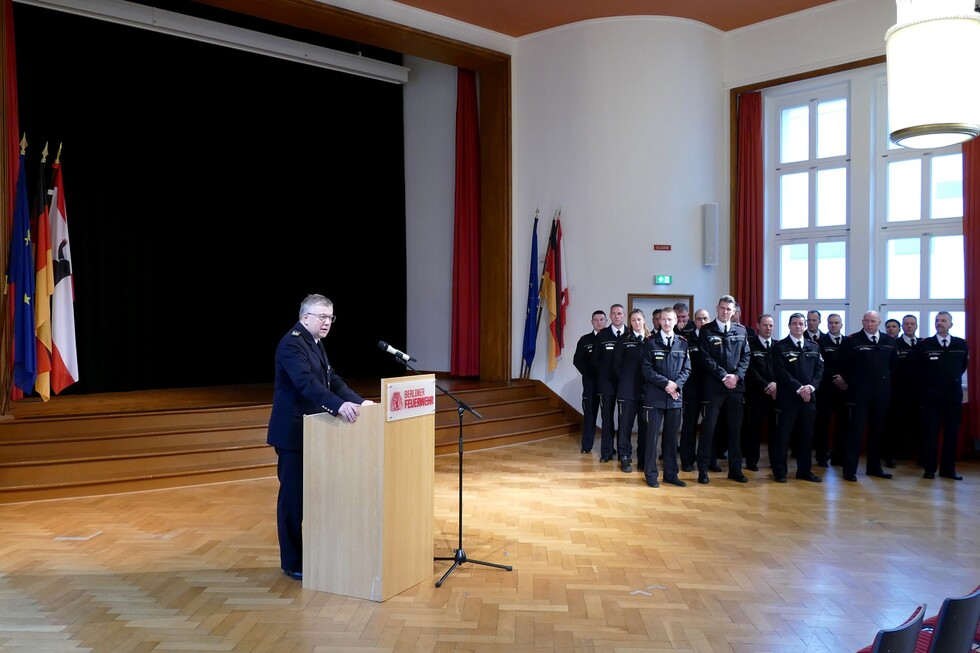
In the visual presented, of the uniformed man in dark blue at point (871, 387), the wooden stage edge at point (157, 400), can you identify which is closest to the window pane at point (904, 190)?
the uniformed man in dark blue at point (871, 387)

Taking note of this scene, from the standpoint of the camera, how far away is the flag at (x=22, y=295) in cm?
640

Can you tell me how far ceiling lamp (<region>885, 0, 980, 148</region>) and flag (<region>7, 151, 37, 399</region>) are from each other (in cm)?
689

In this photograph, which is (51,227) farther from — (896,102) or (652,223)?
(896,102)

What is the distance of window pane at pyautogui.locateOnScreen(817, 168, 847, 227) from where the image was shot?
9.10 meters

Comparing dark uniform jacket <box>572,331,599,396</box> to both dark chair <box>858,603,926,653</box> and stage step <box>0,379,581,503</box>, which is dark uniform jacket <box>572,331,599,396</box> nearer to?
stage step <box>0,379,581,503</box>

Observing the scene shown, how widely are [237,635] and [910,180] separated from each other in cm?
848

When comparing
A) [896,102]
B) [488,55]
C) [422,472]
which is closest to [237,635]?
[422,472]

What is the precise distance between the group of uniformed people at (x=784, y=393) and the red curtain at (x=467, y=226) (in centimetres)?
331

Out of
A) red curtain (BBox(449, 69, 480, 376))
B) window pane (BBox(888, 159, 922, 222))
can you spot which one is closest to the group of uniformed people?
window pane (BBox(888, 159, 922, 222))

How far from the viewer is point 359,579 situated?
12.2 feet

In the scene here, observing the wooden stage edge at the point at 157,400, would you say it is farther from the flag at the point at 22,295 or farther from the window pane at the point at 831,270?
the window pane at the point at 831,270

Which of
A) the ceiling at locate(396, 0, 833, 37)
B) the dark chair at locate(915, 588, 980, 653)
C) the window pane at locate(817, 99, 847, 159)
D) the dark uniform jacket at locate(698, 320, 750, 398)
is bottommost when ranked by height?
the dark chair at locate(915, 588, 980, 653)

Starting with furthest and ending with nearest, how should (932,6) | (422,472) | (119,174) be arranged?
(119,174), (422,472), (932,6)

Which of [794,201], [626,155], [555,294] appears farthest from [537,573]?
[794,201]
